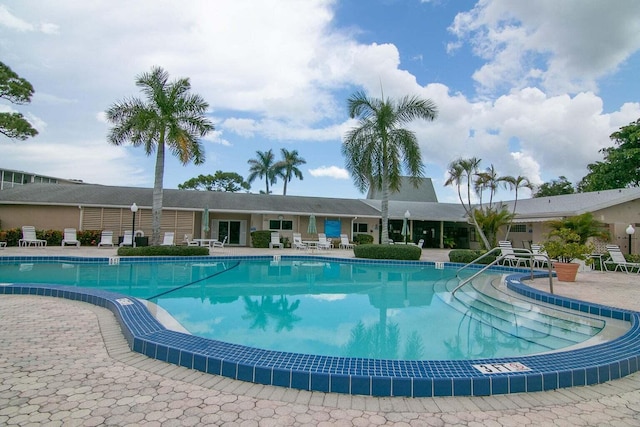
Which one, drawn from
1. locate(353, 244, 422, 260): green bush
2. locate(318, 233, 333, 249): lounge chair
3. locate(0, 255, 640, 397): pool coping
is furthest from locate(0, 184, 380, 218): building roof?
locate(0, 255, 640, 397): pool coping

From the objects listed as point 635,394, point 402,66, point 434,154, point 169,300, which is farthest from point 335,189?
point 635,394

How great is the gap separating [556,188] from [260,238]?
3385cm

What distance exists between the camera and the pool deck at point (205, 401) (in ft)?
9.22

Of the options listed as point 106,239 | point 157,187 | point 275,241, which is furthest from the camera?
point 275,241

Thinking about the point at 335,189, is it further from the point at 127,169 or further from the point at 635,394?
the point at 635,394

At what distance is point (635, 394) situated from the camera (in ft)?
11.4

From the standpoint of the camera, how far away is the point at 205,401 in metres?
3.07

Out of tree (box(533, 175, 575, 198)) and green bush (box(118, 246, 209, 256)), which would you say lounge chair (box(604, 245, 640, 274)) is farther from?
tree (box(533, 175, 575, 198))

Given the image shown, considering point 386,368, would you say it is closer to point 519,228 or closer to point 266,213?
point 266,213

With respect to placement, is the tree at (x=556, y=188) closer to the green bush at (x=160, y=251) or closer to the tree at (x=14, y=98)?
the green bush at (x=160, y=251)

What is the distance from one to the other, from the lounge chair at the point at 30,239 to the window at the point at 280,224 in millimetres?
12794

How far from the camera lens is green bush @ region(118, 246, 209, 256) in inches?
617

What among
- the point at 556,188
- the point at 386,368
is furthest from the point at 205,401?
the point at 556,188

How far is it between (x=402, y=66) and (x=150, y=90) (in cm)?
1224
